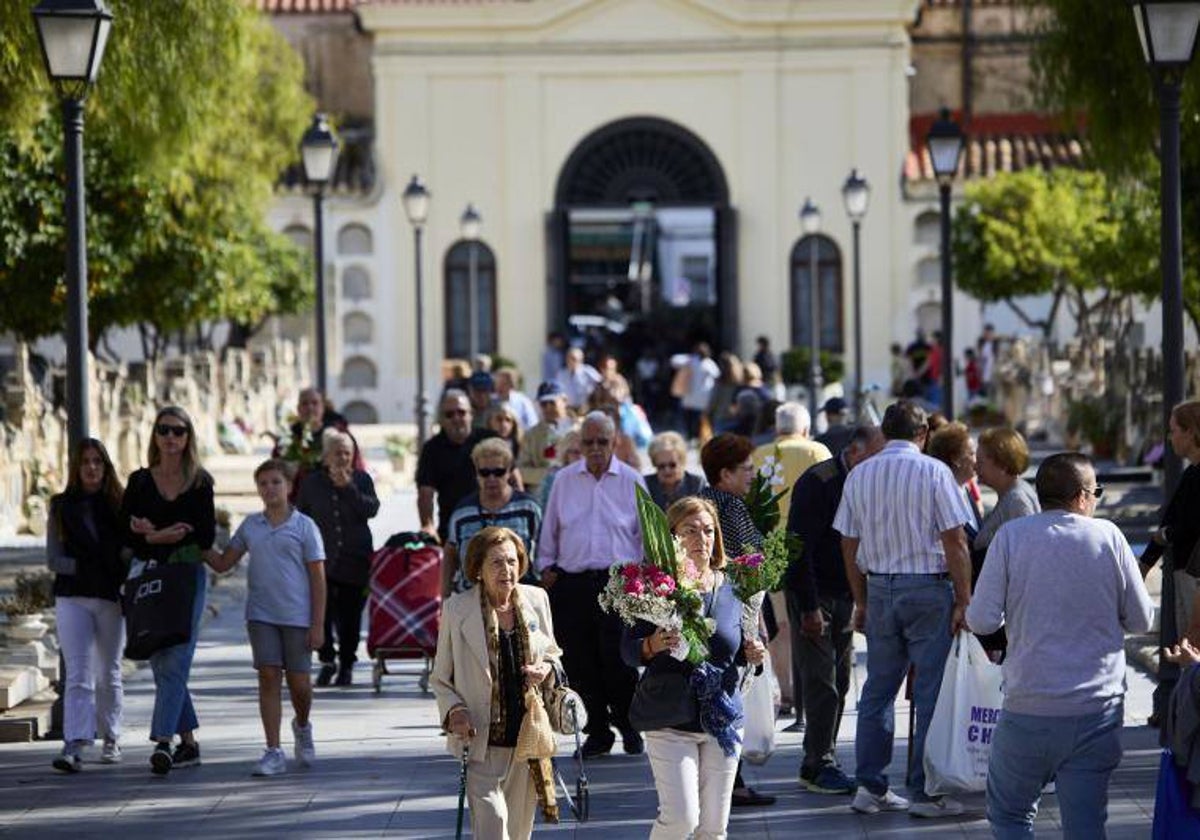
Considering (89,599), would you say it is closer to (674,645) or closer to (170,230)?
(674,645)

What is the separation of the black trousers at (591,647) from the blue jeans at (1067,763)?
4.10m

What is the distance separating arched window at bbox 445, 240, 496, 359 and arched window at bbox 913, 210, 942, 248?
26.0 feet

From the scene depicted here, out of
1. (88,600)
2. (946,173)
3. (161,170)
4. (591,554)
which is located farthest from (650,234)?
(88,600)

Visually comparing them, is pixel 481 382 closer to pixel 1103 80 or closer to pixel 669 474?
pixel 1103 80

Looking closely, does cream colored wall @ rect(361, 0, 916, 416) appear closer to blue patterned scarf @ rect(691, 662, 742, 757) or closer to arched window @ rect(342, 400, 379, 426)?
arched window @ rect(342, 400, 379, 426)

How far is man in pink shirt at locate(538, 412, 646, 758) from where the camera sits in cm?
1262

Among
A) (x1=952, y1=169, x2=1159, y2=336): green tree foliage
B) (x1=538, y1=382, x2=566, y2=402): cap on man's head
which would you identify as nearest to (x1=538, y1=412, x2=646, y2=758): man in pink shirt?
(x1=538, y1=382, x2=566, y2=402): cap on man's head

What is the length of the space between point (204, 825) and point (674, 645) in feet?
9.62

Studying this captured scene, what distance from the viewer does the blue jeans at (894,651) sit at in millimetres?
10938

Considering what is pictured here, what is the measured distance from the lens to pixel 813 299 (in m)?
43.6

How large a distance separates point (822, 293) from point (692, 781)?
134 ft

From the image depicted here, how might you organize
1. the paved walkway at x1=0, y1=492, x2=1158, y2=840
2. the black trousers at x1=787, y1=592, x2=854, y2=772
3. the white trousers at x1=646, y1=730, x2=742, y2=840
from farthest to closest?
1. the black trousers at x1=787, y1=592, x2=854, y2=772
2. the paved walkway at x1=0, y1=492, x2=1158, y2=840
3. the white trousers at x1=646, y1=730, x2=742, y2=840

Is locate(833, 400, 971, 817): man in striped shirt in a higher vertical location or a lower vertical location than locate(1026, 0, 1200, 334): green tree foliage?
lower

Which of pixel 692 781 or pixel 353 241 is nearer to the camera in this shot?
pixel 692 781
